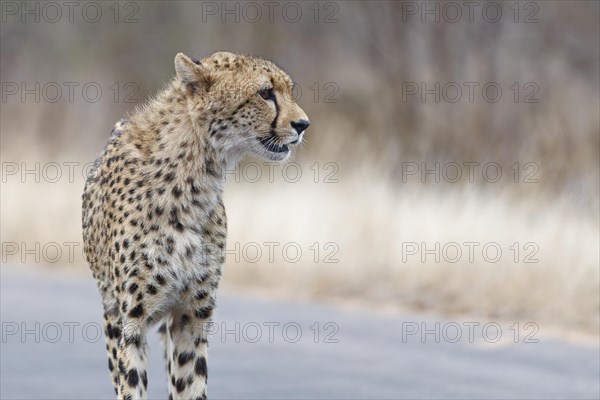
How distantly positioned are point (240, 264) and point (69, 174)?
398 centimetres

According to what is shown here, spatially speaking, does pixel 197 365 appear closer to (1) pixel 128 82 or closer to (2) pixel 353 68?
(2) pixel 353 68

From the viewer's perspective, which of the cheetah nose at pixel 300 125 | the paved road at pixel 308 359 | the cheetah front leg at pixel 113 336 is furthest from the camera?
the paved road at pixel 308 359

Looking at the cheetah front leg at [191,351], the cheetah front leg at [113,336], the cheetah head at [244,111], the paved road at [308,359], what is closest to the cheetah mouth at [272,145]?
the cheetah head at [244,111]

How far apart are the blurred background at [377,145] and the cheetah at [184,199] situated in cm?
376

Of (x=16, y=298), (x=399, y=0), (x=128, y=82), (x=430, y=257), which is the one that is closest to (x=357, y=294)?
(x=430, y=257)

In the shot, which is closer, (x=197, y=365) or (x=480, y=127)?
(x=197, y=365)

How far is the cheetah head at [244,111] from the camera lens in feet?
20.2

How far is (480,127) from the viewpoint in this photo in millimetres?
15711

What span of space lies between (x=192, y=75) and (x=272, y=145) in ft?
1.47

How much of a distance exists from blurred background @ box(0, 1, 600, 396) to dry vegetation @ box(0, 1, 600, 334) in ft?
0.08

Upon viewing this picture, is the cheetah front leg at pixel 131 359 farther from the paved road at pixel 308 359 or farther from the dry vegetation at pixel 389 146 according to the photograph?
the dry vegetation at pixel 389 146

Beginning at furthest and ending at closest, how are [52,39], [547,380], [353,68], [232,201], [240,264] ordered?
[52,39] → [353,68] → [232,201] → [240,264] → [547,380]

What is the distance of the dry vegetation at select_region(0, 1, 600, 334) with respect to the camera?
34.8ft

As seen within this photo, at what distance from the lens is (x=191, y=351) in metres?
6.20
